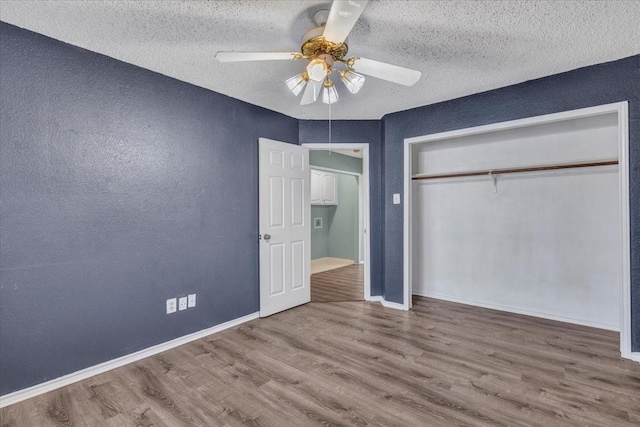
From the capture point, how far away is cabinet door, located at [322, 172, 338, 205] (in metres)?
6.78

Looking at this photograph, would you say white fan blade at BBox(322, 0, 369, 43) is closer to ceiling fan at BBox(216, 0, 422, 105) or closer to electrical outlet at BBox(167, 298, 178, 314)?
ceiling fan at BBox(216, 0, 422, 105)

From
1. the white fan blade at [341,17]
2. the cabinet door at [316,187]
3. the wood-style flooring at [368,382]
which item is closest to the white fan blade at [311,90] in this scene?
the white fan blade at [341,17]

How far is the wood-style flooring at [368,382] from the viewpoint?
1.83 m

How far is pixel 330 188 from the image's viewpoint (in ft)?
22.6

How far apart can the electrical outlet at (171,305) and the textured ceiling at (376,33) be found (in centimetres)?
194

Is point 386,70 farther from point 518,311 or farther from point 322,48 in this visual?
point 518,311

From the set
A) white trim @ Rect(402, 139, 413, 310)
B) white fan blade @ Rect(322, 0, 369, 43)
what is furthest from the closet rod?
white fan blade @ Rect(322, 0, 369, 43)

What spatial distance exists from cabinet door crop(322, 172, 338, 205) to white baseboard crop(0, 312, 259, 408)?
13.2 feet

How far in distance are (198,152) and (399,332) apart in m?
2.55

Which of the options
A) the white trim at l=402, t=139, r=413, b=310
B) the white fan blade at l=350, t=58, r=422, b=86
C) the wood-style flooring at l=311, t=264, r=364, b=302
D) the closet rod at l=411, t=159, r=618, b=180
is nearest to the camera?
the white fan blade at l=350, t=58, r=422, b=86

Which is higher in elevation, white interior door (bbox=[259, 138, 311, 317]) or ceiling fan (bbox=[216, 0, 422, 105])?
ceiling fan (bbox=[216, 0, 422, 105])

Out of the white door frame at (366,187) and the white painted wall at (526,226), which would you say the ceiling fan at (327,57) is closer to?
the white door frame at (366,187)

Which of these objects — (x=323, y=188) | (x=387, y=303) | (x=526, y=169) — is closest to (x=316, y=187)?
(x=323, y=188)

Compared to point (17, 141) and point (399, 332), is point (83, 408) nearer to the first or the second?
point (17, 141)
